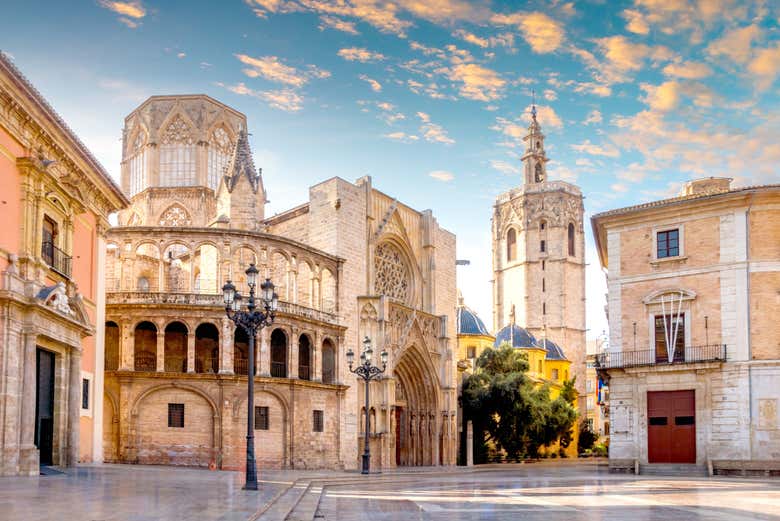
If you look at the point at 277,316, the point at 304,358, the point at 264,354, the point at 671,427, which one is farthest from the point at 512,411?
the point at 264,354

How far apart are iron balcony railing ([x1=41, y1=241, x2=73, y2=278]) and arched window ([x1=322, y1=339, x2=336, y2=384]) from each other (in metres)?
17.6

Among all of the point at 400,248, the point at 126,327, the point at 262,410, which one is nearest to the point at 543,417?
the point at 400,248

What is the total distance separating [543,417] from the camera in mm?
50438

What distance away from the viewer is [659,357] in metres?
34.0

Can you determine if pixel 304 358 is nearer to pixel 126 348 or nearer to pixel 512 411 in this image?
pixel 126 348

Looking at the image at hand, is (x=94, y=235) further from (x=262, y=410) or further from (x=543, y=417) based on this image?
(x=543, y=417)

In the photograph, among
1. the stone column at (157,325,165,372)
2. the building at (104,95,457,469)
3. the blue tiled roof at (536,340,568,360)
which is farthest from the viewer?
the blue tiled roof at (536,340,568,360)

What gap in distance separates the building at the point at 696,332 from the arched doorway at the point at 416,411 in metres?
13.6

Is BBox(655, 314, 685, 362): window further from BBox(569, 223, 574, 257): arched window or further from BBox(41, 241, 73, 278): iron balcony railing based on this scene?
BBox(569, 223, 574, 257): arched window

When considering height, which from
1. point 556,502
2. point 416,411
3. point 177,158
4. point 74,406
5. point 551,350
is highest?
point 177,158

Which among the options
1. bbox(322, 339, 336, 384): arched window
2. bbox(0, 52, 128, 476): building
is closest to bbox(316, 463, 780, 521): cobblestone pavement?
bbox(0, 52, 128, 476): building

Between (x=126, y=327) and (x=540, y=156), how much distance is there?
64862 millimetres

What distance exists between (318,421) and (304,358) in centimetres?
289

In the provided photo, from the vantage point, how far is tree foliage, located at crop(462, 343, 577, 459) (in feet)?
163
